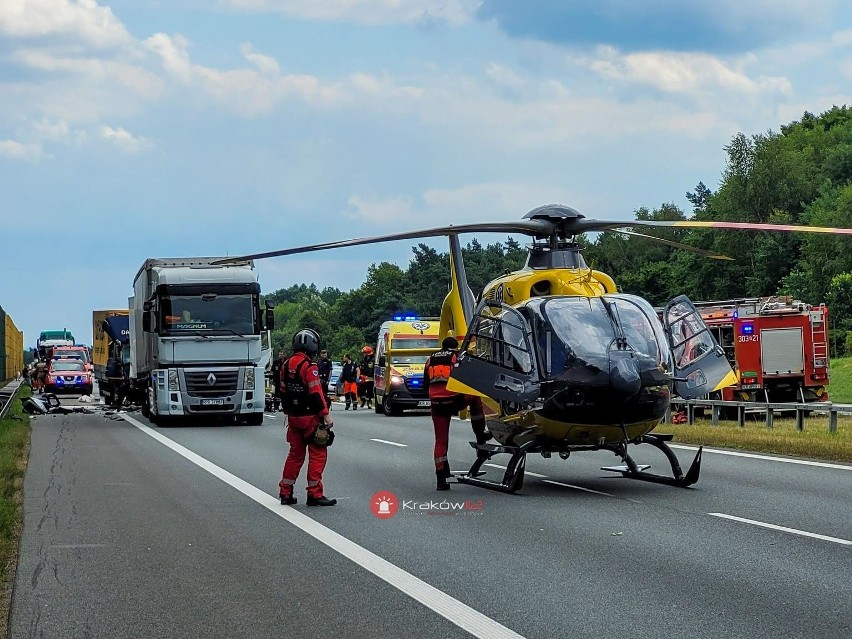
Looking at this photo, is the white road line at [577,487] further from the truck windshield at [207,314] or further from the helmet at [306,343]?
the truck windshield at [207,314]

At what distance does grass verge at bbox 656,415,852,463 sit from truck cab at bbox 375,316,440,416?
11069 millimetres

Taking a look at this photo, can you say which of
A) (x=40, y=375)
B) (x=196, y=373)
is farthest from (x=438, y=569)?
(x=40, y=375)

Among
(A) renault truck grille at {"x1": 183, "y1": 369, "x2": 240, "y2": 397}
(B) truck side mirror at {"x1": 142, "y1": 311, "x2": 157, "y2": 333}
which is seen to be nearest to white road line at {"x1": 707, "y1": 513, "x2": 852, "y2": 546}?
(A) renault truck grille at {"x1": 183, "y1": 369, "x2": 240, "y2": 397}

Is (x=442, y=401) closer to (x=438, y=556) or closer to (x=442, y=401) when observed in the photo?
(x=442, y=401)

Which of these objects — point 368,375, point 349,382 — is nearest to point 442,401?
point 349,382

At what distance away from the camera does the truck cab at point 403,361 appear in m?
35.6

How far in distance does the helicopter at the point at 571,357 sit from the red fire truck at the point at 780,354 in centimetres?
1730

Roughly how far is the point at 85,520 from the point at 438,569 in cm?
462

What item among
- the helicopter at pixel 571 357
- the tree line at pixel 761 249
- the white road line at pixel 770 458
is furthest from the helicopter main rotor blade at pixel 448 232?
the tree line at pixel 761 249

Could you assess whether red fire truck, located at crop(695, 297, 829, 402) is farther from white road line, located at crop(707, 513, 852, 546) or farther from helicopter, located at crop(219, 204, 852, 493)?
white road line, located at crop(707, 513, 852, 546)

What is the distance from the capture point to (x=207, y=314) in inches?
1169

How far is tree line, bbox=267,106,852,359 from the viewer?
84.9 meters

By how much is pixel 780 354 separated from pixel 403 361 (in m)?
10.1

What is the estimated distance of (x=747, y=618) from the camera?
747cm
